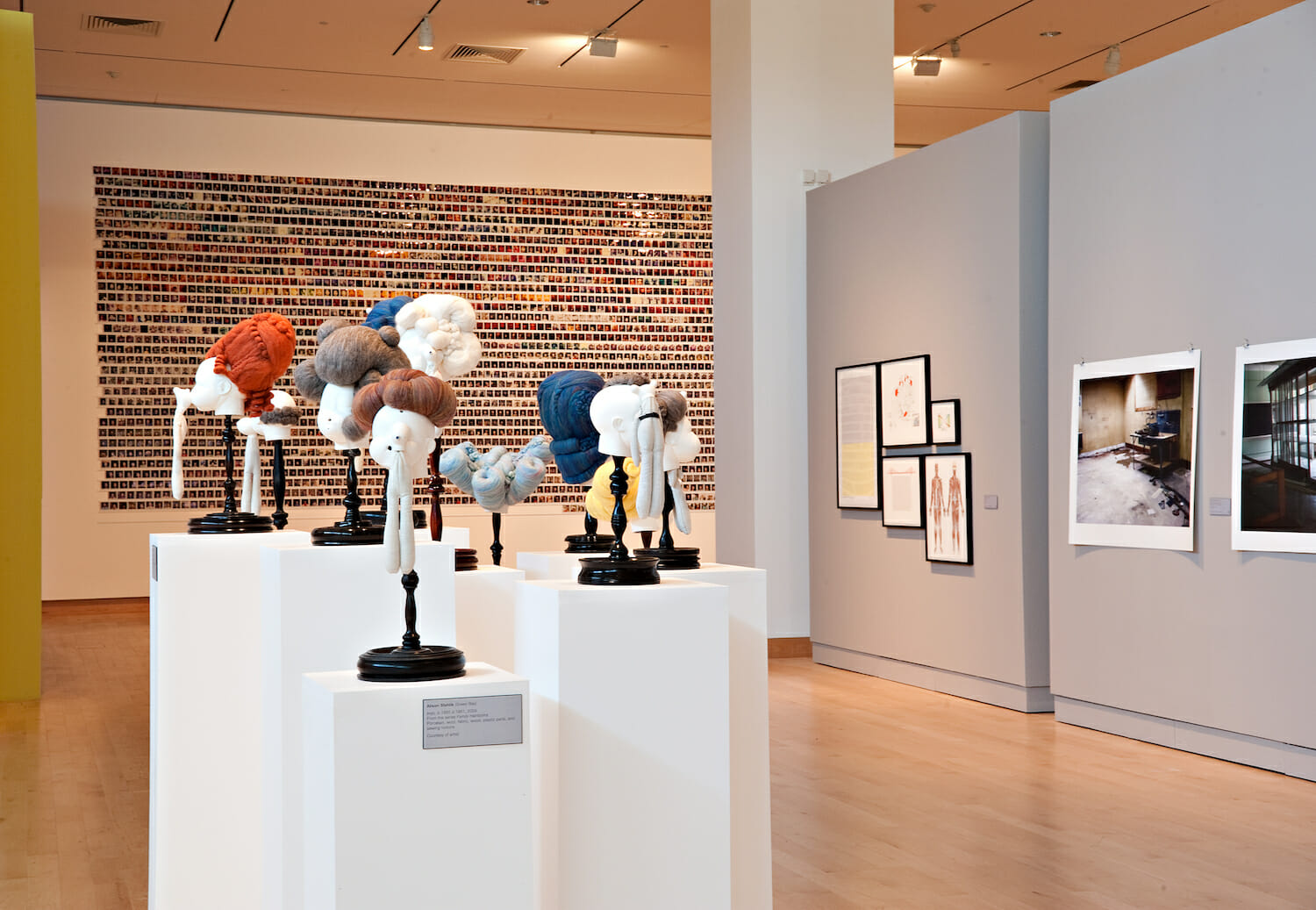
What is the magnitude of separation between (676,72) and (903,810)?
840cm

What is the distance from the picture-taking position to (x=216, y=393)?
167 inches

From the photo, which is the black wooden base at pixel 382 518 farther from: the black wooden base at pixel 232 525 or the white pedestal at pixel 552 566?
the black wooden base at pixel 232 525

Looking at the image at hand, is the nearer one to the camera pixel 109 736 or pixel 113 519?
pixel 109 736

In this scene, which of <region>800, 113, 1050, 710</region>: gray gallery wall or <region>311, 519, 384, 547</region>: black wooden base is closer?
<region>311, 519, 384, 547</region>: black wooden base

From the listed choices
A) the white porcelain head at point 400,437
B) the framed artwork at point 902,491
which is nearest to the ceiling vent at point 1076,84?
the framed artwork at point 902,491

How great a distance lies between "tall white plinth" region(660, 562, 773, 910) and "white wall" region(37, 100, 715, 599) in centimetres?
1054

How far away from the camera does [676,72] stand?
12.1 m

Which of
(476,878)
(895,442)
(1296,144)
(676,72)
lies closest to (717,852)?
(476,878)

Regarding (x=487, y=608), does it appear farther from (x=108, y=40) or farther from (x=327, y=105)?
(x=327, y=105)

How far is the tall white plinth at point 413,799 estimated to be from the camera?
256 cm

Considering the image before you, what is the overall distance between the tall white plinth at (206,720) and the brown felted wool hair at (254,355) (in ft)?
1.74

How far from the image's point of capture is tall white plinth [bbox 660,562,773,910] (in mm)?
3359

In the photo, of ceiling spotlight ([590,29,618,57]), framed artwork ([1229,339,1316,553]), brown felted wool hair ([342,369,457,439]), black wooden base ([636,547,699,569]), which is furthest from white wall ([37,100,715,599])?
brown felted wool hair ([342,369,457,439])

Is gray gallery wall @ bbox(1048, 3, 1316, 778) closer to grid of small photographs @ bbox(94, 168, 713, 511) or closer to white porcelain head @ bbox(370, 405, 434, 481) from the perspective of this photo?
white porcelain head @ bbox(370, 405, 434, 481)
